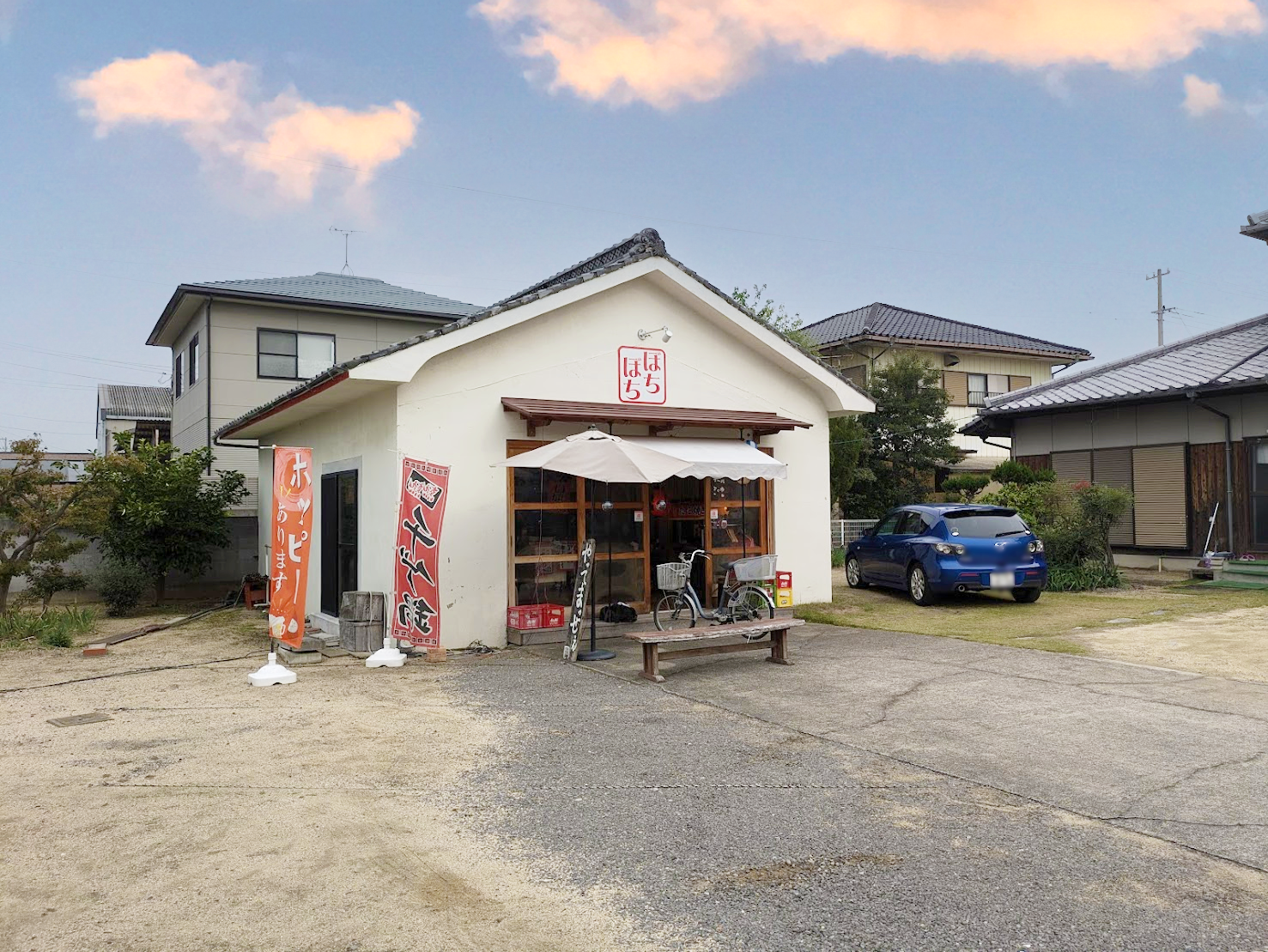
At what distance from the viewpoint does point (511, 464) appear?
9.49 metres

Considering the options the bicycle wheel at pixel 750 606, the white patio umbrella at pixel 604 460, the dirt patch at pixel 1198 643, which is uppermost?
the white patio umbrella at pixel 604 460

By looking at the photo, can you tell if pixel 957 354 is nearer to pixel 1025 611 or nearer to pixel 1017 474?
pixel 1017 474

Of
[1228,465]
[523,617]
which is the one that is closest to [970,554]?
[523,617]

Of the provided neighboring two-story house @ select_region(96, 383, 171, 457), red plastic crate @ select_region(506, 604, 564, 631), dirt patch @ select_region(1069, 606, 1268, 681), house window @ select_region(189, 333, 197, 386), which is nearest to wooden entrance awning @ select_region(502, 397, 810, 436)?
red plastic crate @ select_region(506, 604, 564, 631)

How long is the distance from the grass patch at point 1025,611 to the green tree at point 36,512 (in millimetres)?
9614

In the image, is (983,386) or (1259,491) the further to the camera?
(983,386)

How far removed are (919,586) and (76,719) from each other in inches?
407

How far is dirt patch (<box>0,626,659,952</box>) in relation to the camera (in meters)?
3.50

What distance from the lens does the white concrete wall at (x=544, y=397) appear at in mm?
9938

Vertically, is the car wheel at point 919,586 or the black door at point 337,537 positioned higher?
the black door at point 337,537

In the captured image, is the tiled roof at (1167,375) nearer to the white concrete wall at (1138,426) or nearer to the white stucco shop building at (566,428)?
the white concrete wall at (1138,426)

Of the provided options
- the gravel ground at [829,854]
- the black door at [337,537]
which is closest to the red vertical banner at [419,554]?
the black door at [337,537]

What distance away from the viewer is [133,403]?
40.7 metres

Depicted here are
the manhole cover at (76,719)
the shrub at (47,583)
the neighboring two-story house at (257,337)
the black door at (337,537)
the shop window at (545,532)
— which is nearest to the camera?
the manhole cover at (76,719)
